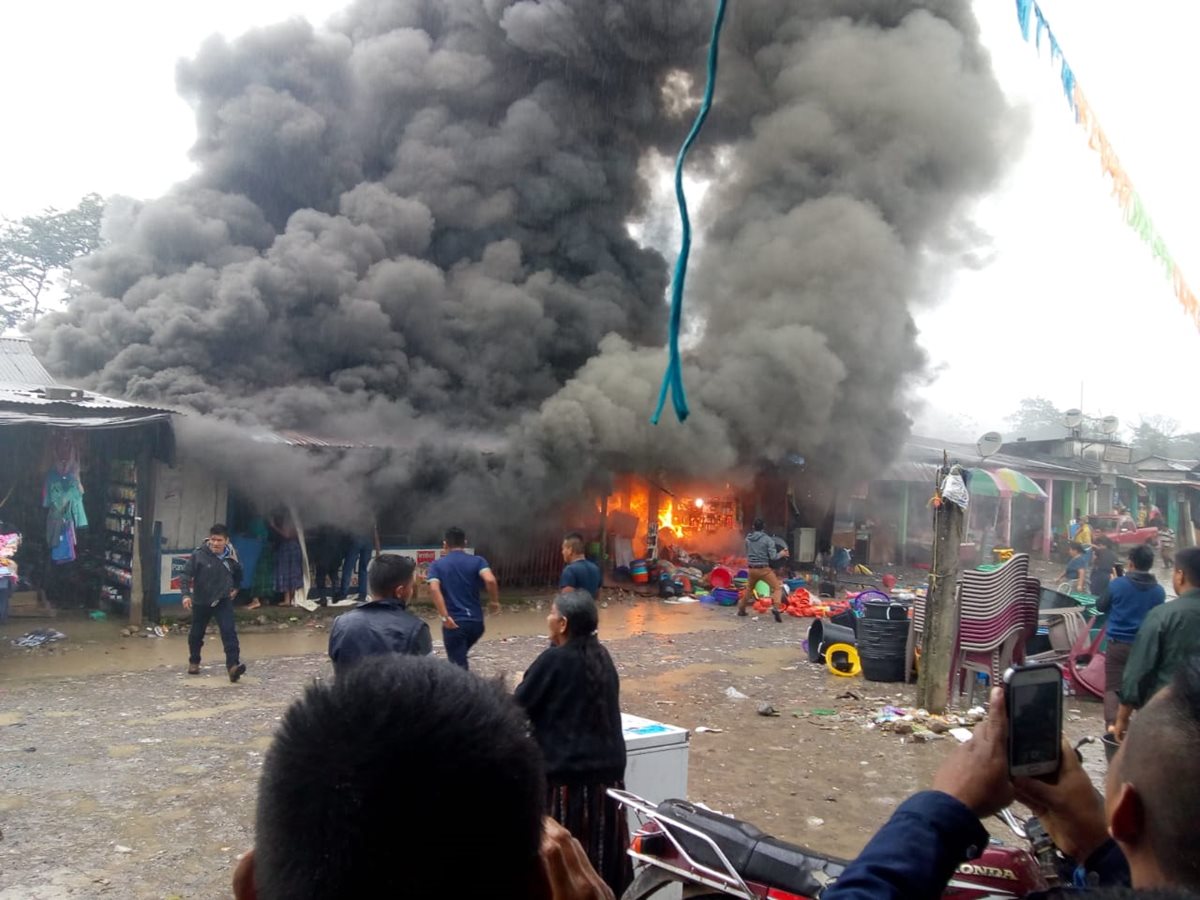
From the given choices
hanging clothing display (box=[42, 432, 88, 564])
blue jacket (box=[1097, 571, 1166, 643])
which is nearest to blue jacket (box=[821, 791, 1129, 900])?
blue jacket (box=[1097, 571, 1166, 643])

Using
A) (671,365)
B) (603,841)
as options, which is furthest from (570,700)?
(671,365)

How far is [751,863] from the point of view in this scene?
8.82 ft

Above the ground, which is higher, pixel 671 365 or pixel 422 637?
pixel 671 365

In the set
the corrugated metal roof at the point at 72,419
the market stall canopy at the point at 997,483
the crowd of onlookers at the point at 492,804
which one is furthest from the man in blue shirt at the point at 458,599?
the market stall canopy at the point at 997,483

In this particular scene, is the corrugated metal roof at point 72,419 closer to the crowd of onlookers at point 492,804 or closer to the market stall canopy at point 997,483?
the crowd of onlookers at point 492,804

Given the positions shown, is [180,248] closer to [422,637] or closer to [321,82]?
[321,82]

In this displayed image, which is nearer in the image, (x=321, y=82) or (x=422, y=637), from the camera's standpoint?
(x=422, y=637)

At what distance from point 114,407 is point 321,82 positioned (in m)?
12.0

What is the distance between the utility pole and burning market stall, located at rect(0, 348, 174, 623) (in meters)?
8.32

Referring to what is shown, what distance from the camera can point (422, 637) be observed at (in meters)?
3.98

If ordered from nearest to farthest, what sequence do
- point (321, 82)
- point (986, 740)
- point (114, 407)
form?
point (986, 740) → point (114, 407) → point (321, 82)

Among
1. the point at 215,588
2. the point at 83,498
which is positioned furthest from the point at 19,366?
the point at 215,588

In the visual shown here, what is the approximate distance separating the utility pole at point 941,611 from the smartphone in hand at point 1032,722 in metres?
6.06

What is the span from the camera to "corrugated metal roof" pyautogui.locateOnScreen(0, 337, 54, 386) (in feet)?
40.9
